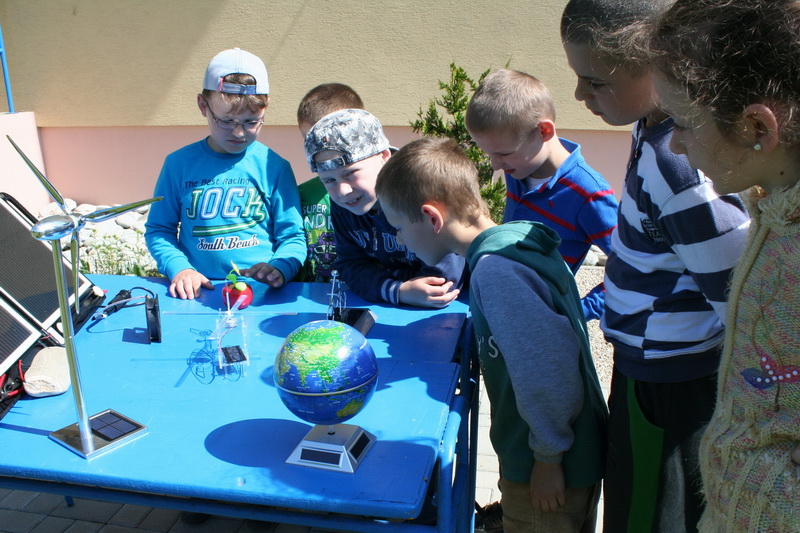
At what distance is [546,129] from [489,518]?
4.86 feet

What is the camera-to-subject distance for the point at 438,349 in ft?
6.77

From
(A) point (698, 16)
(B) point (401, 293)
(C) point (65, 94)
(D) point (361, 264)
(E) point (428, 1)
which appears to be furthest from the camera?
(C) point (65, 94)

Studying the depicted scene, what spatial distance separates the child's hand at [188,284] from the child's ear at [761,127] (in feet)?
7.05

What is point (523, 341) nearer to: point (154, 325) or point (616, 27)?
point (616, 27)

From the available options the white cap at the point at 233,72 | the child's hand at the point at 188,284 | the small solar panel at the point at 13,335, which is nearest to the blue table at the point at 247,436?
the small solar panel at the point at 13,335

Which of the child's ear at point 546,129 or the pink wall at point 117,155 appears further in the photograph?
the pink wall at point 117,155

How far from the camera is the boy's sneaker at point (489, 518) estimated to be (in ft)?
7.99

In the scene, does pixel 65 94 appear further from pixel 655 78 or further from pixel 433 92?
pixel 655 78

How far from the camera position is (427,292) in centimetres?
239

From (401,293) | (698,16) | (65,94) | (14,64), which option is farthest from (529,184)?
(14,64)

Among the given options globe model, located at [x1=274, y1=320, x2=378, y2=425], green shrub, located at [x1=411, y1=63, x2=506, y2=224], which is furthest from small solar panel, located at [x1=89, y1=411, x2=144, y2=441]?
green shrub, located at [x1=411, y1=63, x2=506, y2=224]

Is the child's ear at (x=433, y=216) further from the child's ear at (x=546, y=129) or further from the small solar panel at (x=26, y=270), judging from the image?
the small solar panel at (x=26, y=270)

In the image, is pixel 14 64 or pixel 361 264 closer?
pixel 361 264

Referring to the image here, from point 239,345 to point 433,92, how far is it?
4.65 meters
